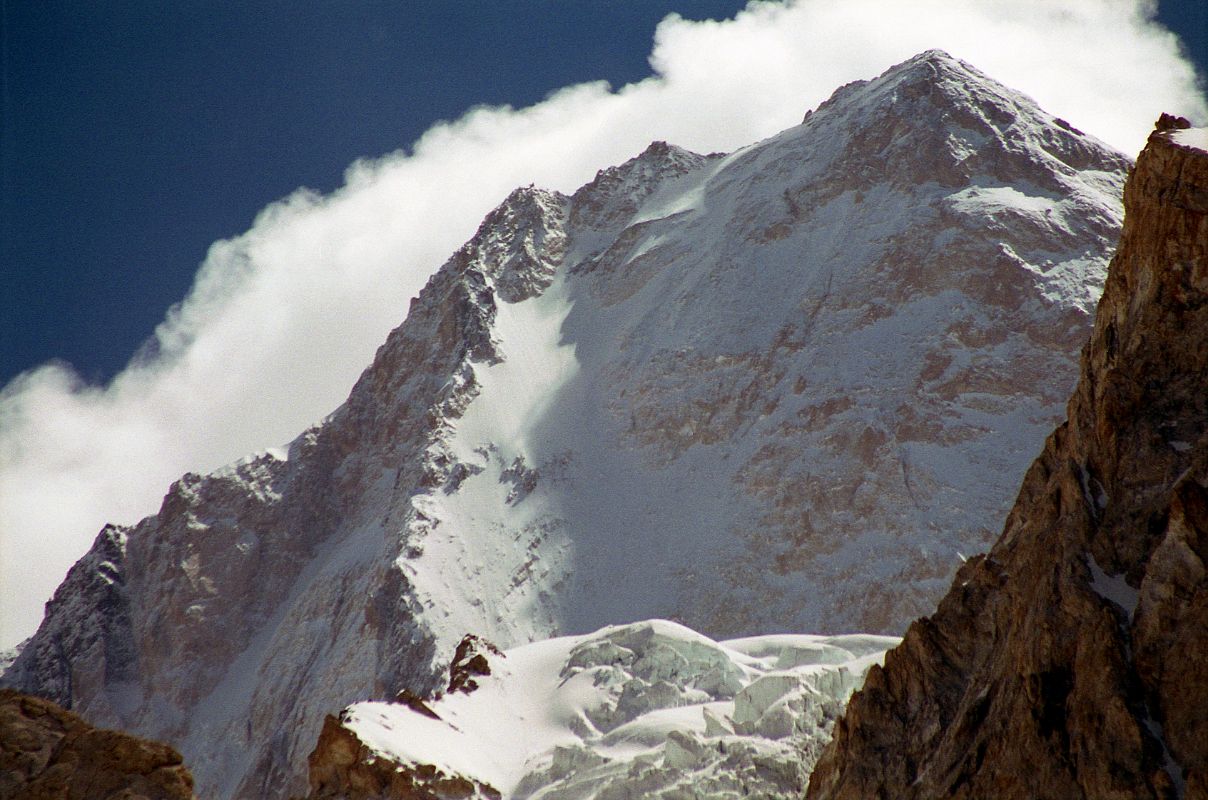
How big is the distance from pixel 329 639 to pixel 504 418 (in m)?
38.1

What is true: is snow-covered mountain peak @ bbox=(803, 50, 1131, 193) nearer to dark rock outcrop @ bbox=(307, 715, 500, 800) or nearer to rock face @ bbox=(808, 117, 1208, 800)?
dark rock outcrop @ bbox=(307, 715, 500, 800)

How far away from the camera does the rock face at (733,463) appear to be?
14550 centimetres

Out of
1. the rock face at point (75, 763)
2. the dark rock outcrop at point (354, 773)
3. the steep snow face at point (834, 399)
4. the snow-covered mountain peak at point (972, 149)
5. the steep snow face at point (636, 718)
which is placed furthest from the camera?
the snow-covered mountain peak at point (972, 149)

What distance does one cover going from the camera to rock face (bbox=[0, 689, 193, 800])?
36250mm

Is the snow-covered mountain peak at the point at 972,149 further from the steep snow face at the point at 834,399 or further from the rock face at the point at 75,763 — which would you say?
the rock face at the point at 75,763

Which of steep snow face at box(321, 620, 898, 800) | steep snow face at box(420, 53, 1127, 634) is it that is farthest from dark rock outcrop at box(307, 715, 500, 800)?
steep snow face at box(420, 53, 1127, 634)

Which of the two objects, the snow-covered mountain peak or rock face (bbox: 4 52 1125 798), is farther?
the snow-covered mountain peak

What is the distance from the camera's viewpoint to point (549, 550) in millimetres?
160500

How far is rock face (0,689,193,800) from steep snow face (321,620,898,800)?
42772 millimetres

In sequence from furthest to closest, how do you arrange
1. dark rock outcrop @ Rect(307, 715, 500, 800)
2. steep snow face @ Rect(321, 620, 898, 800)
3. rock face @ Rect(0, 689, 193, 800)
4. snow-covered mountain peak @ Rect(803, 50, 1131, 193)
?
snow-covered mountain peak @ Rect(803, 50, 1131, 193), steep snow face @ Rect(321, 620, 898, 800), dark rock outcrop @ Rect(307, 715, 500, 800), rock face @ Rect(0, 689, 193, 800)

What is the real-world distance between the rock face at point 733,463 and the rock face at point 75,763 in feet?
333

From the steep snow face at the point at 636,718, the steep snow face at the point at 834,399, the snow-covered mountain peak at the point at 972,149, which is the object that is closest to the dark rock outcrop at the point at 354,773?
the steep snow face at the point at 636,718

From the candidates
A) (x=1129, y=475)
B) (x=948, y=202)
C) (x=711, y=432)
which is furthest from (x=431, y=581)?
(x=1129, y=475)

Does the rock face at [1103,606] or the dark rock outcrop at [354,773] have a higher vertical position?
the dark rock outcrop at [354,773]
